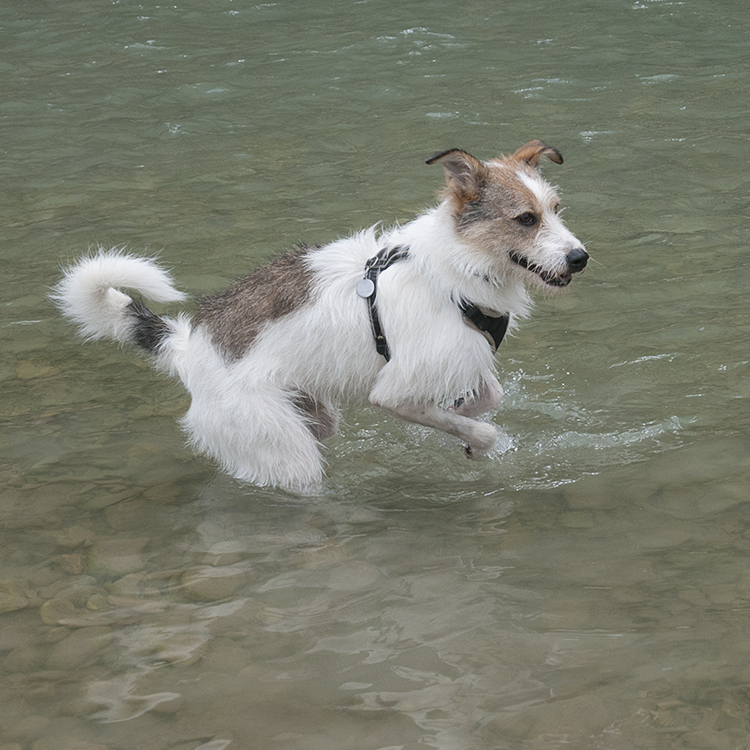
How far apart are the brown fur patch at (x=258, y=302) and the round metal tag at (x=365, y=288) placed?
258mm

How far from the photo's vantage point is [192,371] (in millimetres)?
4895

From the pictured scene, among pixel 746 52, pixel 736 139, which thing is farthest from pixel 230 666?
pixel 746 52

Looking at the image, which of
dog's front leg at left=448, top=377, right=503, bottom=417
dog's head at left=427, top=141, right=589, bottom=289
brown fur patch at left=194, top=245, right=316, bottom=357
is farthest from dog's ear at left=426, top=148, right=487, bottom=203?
dog's front leg at left=448, top=377, right=503, bottom=417

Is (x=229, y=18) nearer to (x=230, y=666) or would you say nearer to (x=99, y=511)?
(x=99, y=511)

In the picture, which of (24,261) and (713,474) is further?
(24,261)

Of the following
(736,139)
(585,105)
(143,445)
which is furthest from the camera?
(585,105)

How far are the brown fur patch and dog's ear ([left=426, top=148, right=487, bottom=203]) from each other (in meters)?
0.83

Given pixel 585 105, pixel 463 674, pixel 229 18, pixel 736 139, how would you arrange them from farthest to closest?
pixel 229 18 < pixel 585 105 < pixel 736 139 < pixel 463 674

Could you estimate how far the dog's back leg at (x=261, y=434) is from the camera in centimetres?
469

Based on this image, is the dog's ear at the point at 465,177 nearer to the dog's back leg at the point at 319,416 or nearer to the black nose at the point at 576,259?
the black nose at the point at 576,259

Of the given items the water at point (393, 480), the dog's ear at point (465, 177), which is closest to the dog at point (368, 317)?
the dog's ear at point (465, 177)

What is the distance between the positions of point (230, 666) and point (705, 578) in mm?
1880

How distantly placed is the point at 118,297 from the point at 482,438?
A: 79.6 inches

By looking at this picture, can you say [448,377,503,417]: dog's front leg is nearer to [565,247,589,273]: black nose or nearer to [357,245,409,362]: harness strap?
[357,245,409,362]: harness strap
